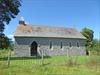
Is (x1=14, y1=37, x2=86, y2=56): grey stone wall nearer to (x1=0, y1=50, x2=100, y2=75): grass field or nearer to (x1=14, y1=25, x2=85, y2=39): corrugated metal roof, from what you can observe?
(x1=14, y1=25, x2=85, y2=39): corrugated metal roof

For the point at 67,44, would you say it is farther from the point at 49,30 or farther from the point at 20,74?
the point at 20,74

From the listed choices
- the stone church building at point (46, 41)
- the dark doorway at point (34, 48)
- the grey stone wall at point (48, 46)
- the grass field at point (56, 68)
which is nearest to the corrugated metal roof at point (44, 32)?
the stone church building at point (46, 41)

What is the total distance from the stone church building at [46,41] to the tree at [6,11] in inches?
334

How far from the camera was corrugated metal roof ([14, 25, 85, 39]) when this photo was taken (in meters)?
45.1

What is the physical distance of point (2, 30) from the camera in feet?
113

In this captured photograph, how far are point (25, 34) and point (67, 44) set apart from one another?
1041 cm

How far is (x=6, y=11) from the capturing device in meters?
34.5

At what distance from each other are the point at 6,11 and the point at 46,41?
1449cm

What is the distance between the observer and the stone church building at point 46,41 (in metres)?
44.7

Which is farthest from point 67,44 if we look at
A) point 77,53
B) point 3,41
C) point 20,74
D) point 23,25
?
point 20,74

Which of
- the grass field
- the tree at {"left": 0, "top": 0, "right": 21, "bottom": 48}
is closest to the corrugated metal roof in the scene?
the tree at {"left": 0, "top": 0, "right": 21, "bottom": 48}

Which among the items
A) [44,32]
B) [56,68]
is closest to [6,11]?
[44,32]

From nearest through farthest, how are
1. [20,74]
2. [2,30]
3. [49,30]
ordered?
1. [20,74]
2. [2,30]
3. [49,30]

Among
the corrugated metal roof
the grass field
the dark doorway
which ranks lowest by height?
the grass field
